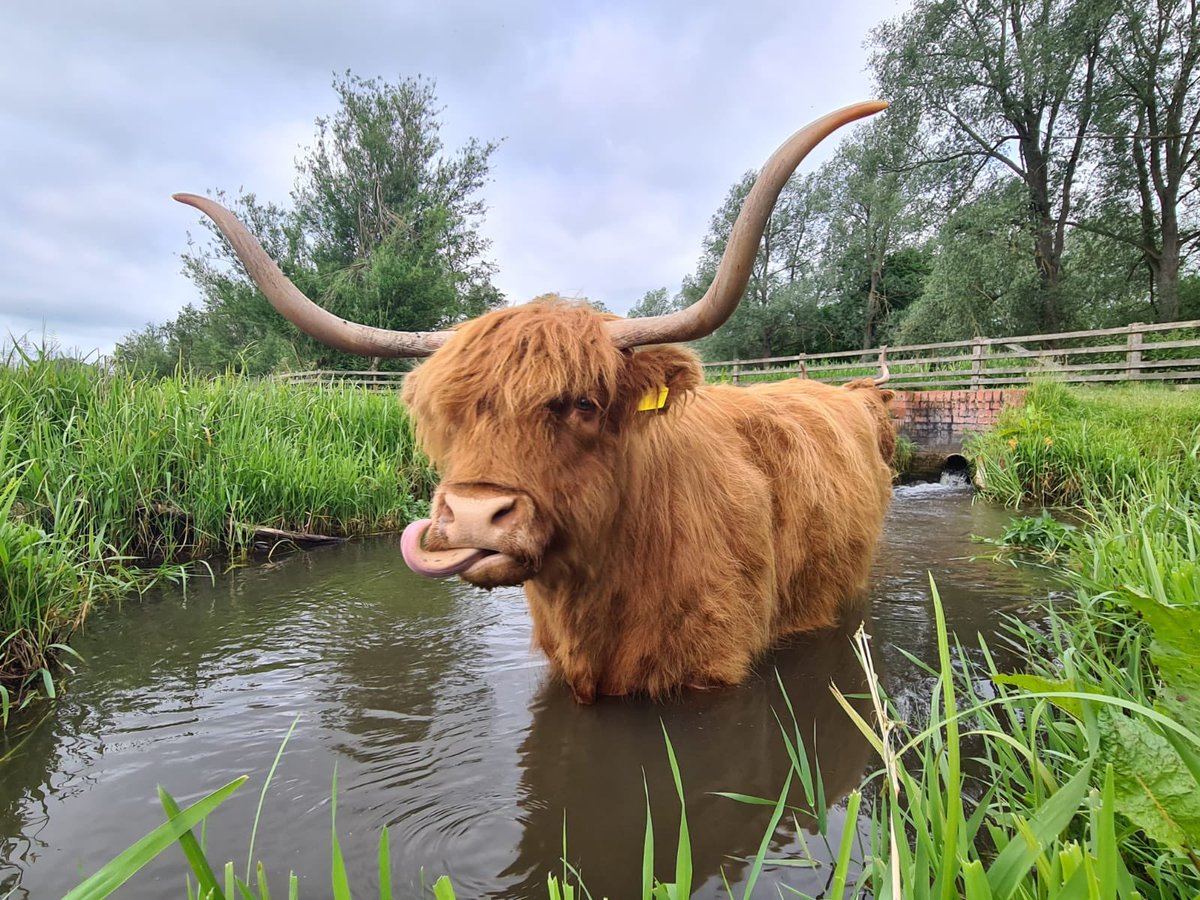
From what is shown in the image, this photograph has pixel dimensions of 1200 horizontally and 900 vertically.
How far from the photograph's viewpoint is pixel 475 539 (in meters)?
1.61

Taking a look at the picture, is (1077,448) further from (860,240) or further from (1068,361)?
(860,240)

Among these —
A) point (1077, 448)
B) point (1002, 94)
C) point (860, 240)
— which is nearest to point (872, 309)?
point (860, 240)

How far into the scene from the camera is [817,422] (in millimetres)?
3557

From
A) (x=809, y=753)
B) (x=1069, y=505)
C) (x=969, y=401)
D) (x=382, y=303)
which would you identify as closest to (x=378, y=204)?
(x=382, y=303)

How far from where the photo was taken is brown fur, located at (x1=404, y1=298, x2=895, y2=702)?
185 centimetres

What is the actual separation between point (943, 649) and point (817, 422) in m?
2.78

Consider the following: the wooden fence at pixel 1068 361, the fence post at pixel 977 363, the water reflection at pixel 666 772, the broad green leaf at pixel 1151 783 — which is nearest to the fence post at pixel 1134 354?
the wooden fence at pixel 1068 361

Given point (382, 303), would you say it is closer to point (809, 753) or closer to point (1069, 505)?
point (1069, 505)

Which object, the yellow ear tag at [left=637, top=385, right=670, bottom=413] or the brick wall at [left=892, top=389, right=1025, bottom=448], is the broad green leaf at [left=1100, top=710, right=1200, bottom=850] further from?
the brick wall at [left=892, top=389, right=1025, bottom=448]

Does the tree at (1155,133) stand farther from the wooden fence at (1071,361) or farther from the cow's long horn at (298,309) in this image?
the cow's long horn at (298,309)

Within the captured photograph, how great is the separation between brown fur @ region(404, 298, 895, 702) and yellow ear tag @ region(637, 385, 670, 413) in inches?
0.9

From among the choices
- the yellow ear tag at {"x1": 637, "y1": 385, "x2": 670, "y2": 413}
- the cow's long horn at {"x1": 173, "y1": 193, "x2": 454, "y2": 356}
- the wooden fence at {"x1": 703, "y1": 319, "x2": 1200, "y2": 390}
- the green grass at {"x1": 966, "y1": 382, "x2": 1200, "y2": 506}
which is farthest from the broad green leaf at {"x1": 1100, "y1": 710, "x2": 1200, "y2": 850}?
the wooden fence at {"x1": 703, "y1": 319, "x2": 1200, "y2": 390}

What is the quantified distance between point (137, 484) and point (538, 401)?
360 centimetres

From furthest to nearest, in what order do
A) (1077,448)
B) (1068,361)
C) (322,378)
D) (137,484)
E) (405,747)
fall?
(1068,361) → (322,378) → (1077,448) → (137,484) → (405,747)
